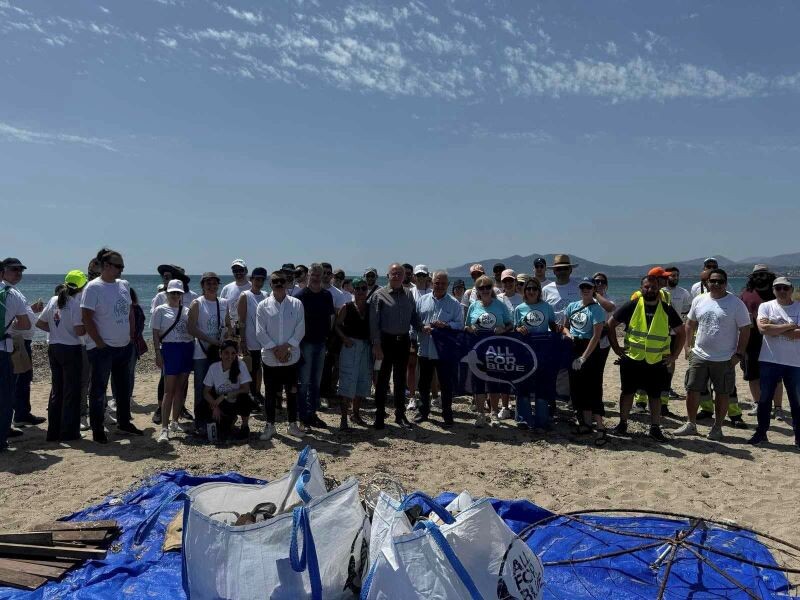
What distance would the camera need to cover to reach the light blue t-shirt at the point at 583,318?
7227mm

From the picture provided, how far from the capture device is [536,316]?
7512 mm

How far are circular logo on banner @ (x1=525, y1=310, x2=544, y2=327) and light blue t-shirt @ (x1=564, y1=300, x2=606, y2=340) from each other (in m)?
0.40

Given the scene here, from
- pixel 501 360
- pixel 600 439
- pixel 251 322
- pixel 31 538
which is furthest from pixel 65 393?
pixel 600 439

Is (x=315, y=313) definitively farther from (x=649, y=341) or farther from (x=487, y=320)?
(x=649, y=341)

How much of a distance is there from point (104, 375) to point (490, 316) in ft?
16.1

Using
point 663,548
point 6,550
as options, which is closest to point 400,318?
point 663,548

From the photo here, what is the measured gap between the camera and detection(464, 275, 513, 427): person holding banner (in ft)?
Answer: 24.9

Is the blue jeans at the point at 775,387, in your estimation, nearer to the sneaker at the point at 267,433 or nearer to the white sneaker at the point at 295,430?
the white sneaker at the point at 295,430

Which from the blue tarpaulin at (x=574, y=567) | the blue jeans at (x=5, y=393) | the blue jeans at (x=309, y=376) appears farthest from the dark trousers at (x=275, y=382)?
the blue jeans at (x=5, y=393)

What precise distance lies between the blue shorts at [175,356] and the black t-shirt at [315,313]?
1.52 m

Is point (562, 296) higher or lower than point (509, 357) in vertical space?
higher

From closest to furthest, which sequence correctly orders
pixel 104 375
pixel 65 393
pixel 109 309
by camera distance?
pixel 109 309 → pixel 104 375 → pixel 65 393

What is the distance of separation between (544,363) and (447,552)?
16.9 ft

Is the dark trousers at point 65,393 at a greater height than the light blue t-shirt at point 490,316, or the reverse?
the light blue t-shirt at point 490,316
